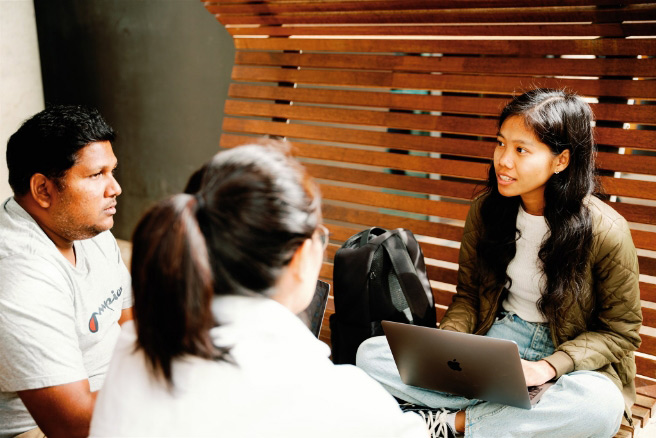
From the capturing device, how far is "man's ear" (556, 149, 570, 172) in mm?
2176

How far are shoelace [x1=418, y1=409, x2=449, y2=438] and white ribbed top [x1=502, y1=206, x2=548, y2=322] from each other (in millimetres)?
509

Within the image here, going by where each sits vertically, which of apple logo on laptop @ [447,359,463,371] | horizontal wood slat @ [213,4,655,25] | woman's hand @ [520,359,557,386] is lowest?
woman's hand @ [520,359,557,386]

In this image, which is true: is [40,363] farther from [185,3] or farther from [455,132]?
[185,3]

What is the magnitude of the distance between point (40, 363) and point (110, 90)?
13.1ft

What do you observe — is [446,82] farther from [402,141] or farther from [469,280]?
[469,280]

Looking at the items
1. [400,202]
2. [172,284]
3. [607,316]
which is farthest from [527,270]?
[172,284]

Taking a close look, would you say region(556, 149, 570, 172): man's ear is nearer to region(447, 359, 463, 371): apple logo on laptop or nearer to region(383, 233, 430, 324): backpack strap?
region(383, 233, 430, 324): backpack strap

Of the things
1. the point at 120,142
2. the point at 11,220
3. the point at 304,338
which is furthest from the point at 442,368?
the point at 120,142

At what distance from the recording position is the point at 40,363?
1.52 m

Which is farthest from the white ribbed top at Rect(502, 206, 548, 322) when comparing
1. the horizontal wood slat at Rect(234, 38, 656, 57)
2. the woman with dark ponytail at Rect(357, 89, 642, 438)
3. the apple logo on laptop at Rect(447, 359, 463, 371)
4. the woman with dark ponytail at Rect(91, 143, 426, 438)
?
the woman with dark ponytail at Rect(91, 143, 426, 438)

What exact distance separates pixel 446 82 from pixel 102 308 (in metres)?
2.05

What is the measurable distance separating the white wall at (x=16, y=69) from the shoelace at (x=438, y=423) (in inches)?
163

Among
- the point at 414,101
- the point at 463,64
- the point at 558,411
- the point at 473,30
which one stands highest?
the point at 473,30

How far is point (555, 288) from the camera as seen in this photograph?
2.16 meters
